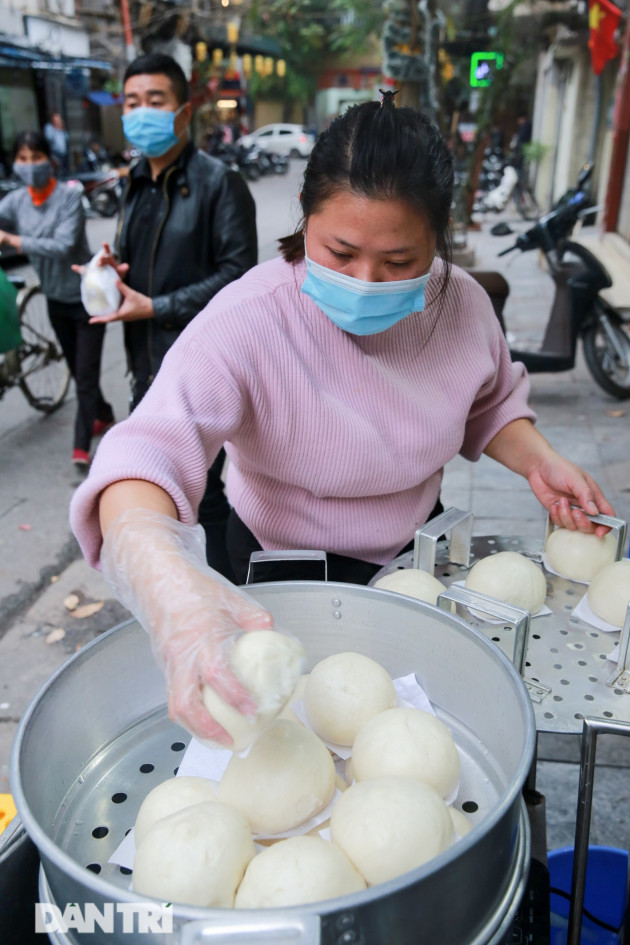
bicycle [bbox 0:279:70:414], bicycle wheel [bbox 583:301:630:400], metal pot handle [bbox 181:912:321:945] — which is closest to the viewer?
metal pot handle [bbox 181:912:321:945]

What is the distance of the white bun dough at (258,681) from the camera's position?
2.57 ft

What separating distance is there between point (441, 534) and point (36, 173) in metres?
3.86

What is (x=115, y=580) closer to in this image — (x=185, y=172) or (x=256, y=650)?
(x=256, y=650)

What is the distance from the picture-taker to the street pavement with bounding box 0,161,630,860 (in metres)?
2.37

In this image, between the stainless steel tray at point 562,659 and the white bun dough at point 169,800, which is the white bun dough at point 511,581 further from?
the white bun dough at point 169,800

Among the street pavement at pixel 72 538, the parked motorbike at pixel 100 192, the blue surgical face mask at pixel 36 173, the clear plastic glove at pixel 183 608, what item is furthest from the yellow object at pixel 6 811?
the parked motorbike at pixel 100 192

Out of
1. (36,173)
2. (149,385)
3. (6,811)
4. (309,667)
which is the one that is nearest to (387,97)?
(309,667)

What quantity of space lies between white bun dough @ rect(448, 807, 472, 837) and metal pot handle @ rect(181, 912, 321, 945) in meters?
0.30

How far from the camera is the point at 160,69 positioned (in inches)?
118

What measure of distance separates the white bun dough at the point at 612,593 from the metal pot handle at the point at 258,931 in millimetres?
879

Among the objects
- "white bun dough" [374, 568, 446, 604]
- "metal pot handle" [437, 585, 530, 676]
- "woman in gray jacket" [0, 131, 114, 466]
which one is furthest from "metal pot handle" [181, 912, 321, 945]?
"woman in gray jacket" [0, 131, 114, 466]

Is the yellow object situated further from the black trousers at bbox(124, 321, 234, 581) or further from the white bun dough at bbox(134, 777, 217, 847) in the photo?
the black trousers at bbox(124, 321, 234, 581)

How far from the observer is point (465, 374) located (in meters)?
1.64

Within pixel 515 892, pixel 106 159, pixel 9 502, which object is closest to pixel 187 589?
pixel 515 892
